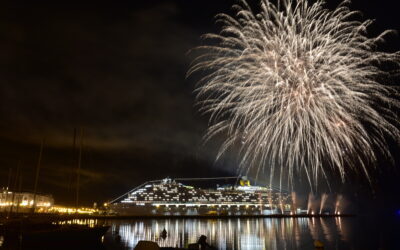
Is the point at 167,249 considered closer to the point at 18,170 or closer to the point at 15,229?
the point at 15,229

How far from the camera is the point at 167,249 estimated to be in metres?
15.5

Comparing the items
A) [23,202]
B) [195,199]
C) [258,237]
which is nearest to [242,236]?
[258,237]

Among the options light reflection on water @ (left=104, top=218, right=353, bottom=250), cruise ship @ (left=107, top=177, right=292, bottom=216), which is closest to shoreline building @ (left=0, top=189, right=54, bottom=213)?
cruise ship @ (left=107, top=177, right=292, bottom=216)

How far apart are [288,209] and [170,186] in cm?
4639

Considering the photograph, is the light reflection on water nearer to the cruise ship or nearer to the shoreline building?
the shoreline building

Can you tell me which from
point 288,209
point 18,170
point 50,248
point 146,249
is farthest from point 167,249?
point 288,209

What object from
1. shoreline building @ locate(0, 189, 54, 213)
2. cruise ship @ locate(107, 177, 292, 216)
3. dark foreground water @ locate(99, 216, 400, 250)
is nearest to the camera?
dark foreground water @ locate(99, 216, 400, 250)

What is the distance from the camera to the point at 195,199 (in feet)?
384

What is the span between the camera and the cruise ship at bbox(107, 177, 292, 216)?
112750 mm

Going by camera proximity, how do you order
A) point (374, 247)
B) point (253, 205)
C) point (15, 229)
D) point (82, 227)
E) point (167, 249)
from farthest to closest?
point (253, 205) → point (15, 229) → point (374, 247) → point (82, 227) → point (167, 249)

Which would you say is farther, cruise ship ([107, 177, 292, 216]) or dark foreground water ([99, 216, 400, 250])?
cruise ship ([107, 177, 292, 216])

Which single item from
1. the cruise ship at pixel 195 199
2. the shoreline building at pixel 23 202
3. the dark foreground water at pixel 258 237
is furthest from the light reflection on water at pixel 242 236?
the cruise ship at pixel 195 199

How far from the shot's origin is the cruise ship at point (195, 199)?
113 m

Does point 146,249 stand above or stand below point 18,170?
below
